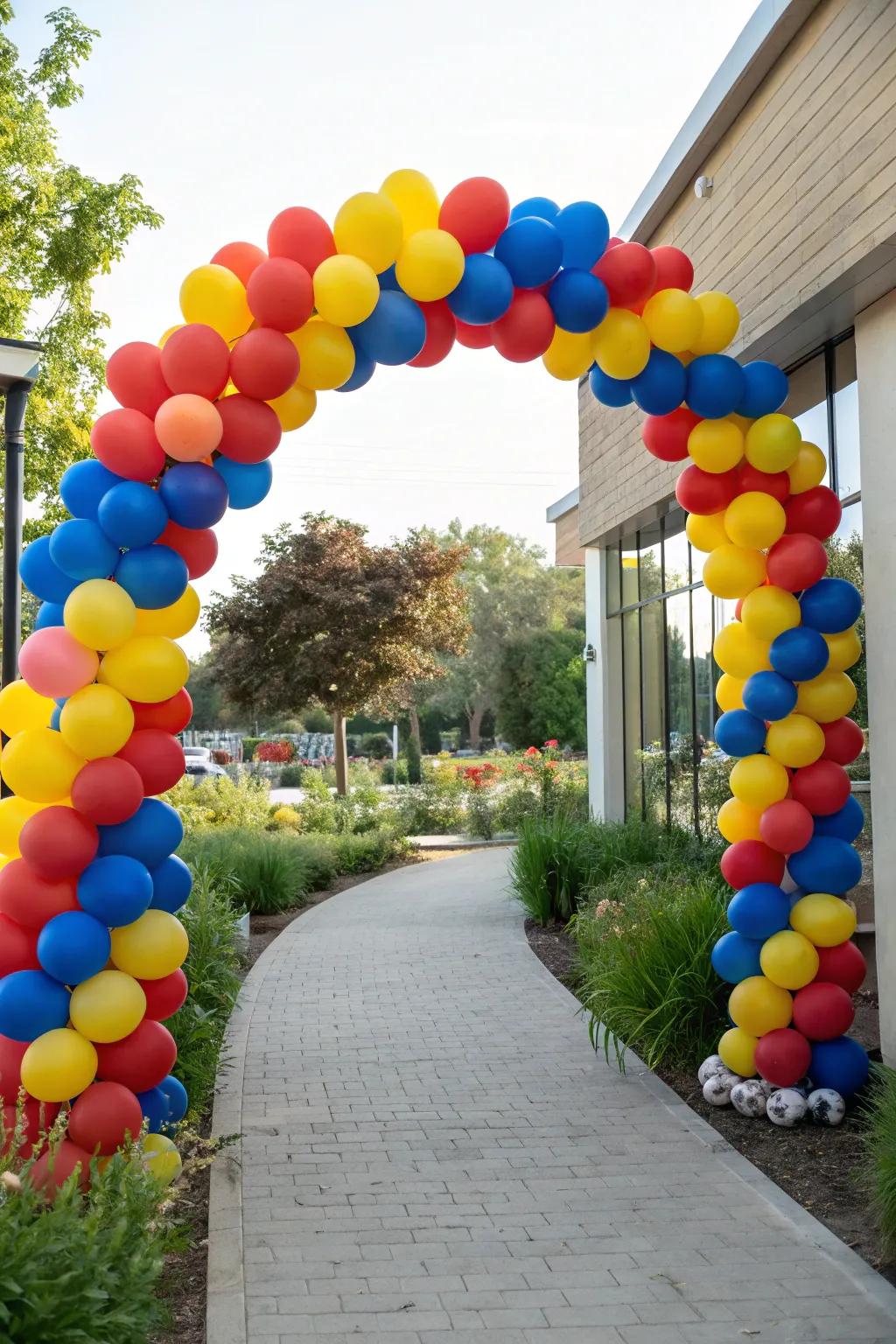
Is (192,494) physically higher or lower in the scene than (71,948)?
higher

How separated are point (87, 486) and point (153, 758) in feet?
3.71

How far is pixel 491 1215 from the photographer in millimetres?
4621

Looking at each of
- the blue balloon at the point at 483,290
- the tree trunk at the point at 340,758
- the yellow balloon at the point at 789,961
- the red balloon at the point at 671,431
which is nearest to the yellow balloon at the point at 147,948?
the yellow balloon at the point at 789,961

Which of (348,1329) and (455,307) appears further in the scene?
(455,307)

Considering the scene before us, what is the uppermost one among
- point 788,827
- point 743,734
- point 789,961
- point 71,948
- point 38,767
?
point 743,734

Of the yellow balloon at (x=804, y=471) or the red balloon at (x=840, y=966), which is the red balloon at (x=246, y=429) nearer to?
the yellow balloon at (x=804, y=471)

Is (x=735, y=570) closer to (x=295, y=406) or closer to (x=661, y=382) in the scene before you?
(x=661, y=382)

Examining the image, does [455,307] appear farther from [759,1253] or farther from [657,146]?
[657,146]

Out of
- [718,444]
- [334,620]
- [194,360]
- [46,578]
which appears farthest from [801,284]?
[334,620]

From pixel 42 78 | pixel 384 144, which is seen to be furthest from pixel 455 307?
pixel 42 78

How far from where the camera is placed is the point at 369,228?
15.7ft

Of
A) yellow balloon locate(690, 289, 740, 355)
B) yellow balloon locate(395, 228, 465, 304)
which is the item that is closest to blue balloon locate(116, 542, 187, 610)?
yellow balloon locate(395, 228, 465, 304)

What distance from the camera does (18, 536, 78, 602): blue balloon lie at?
476 cm

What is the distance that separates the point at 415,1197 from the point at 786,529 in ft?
11.9
